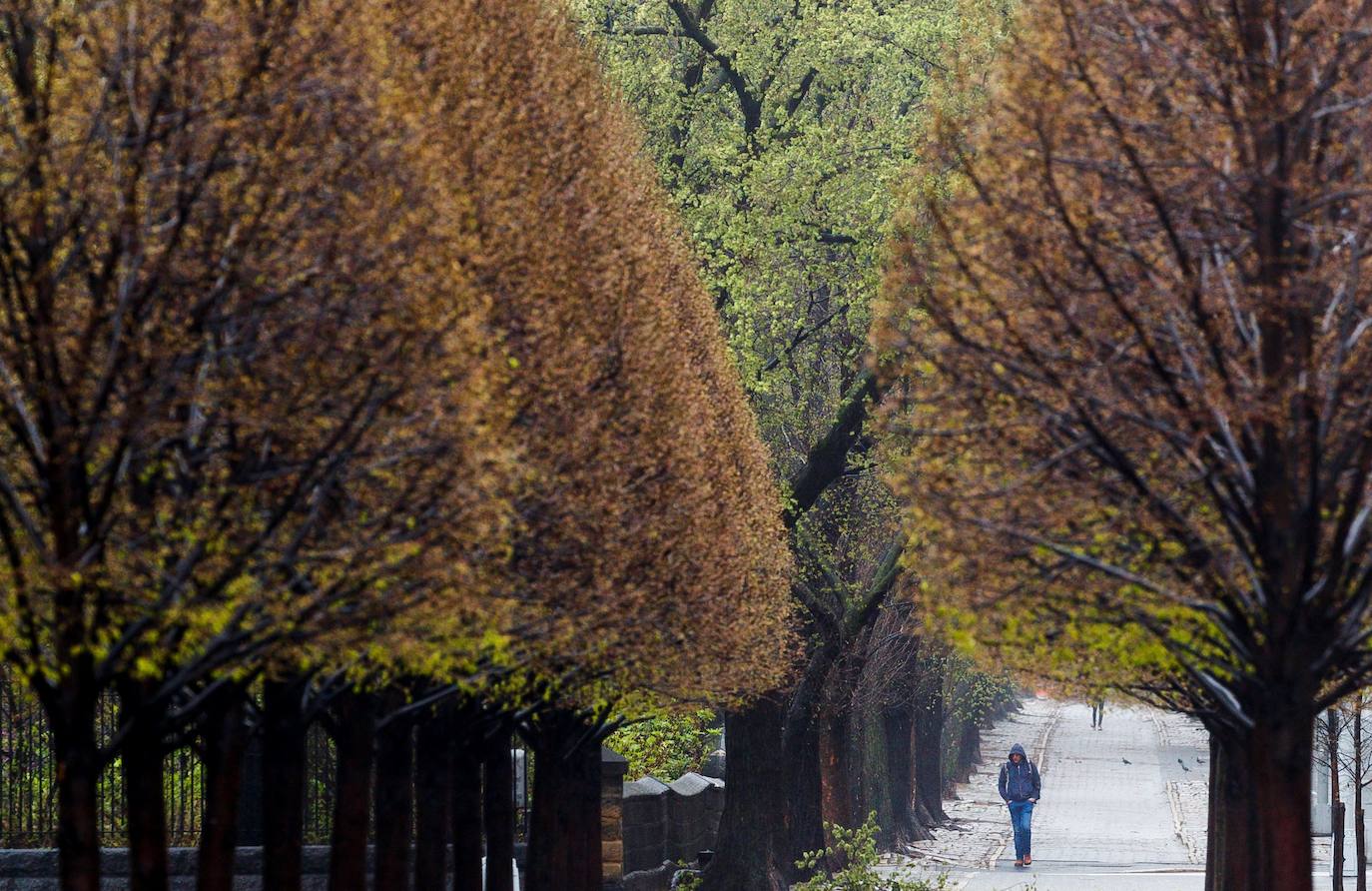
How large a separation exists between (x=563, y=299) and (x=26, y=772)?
8026 mm

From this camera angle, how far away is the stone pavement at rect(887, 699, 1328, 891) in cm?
3775

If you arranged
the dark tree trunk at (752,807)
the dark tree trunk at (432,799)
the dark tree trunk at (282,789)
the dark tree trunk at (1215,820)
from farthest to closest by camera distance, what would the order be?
1. the dark tree trunk at (752,807)
2. the dark tree trunk at (1215,820)
3. the dark tree trunk at (432,799)
4. the dark tree trunk at (282,789)

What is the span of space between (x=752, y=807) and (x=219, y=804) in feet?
56.9

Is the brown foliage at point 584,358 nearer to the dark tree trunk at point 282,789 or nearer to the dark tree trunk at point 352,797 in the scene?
the dark tree trunk at point 352,797

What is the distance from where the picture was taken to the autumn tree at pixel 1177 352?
12711mm

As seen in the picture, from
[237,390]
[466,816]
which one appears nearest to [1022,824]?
[466,816]

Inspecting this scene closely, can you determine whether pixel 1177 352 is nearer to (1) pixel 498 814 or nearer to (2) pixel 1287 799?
(2) pixel 1287 799

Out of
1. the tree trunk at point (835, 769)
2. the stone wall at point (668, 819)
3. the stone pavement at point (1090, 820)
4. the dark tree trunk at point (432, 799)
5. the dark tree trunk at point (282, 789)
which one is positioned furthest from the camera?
the tree trunk at point (835, 769)

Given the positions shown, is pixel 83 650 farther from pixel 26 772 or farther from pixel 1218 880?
pixel 1218 880

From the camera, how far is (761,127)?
30.9 m

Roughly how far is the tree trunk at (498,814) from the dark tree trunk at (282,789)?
19.3ft

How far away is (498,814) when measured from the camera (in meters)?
21.7

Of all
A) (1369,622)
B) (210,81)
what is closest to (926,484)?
(1369,622)

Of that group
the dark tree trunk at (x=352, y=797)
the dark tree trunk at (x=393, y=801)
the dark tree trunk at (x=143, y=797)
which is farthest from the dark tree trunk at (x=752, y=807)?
the dark tree trunk at (x=143, y=797)
